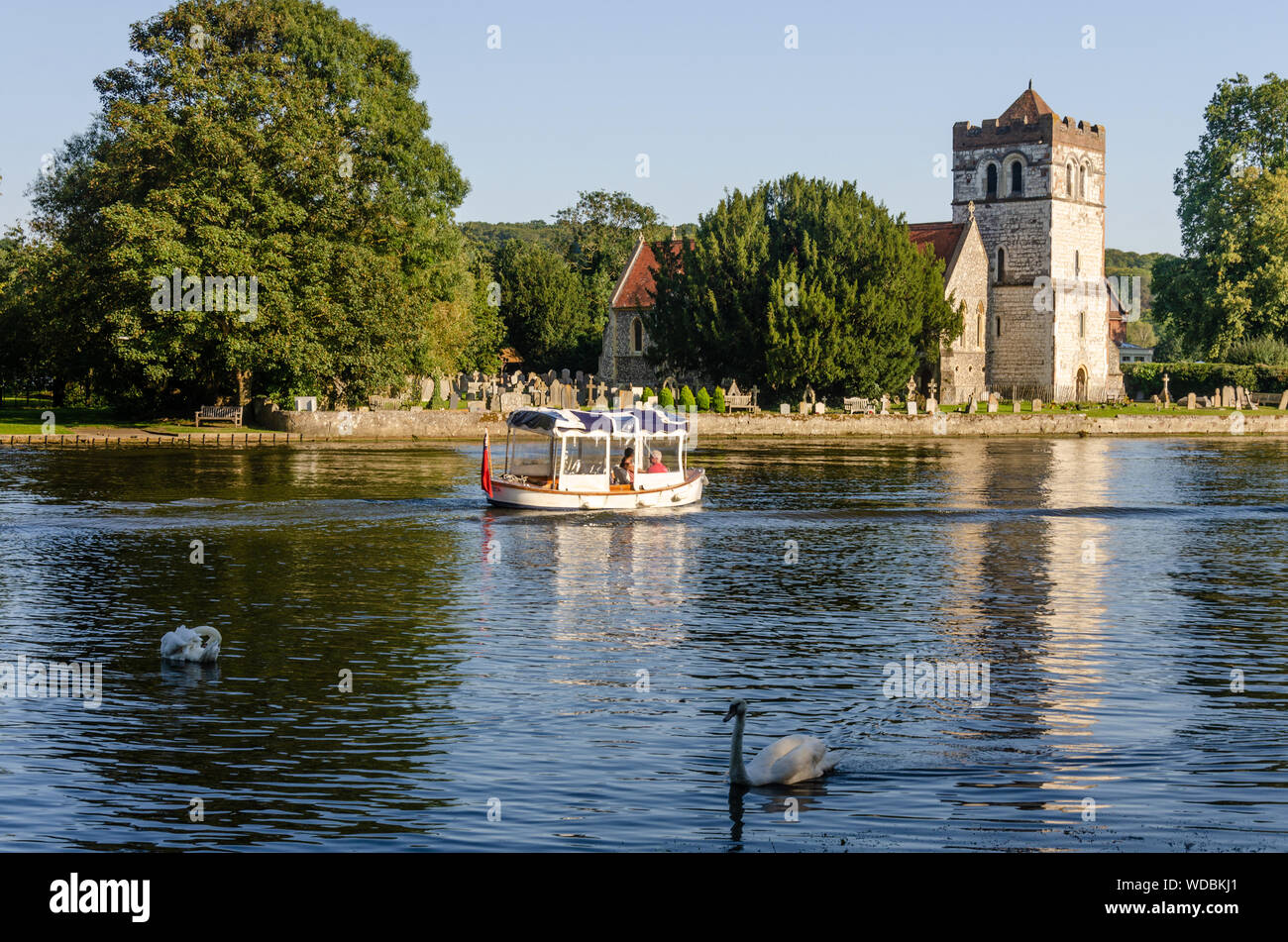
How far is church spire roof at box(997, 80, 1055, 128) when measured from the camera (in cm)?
10475

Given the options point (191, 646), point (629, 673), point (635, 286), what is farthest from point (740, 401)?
point (191, 646)

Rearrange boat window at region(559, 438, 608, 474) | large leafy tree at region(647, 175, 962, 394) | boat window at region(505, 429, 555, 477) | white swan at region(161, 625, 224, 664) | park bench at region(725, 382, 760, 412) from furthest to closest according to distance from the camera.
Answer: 1. park bench at region(725, 382, 760, 412)
2. large leafy tree at region(647, 175, 962, 394)
3. boat window at region(505, 429, 555, 477)
4. boat window at region(559, 438, 608, 474)
5. white swan at region(161, 625, 224, 664)

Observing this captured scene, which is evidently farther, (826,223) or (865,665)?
(826,223)

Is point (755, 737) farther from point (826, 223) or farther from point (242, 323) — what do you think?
point (826, 223)

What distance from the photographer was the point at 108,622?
22328 millimetres

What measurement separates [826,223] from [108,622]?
70.5m

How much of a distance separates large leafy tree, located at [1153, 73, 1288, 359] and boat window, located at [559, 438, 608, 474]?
234ft

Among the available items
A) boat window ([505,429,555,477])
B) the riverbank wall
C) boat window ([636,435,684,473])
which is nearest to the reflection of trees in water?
boat window ([636,435,684,473])

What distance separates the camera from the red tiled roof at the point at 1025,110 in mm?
104938

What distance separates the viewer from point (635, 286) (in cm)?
10744

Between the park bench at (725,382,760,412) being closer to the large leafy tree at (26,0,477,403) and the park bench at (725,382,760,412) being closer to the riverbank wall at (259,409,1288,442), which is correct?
the riverbank wall at (259,409,1288,442)

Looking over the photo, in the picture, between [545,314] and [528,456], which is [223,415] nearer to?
[528,456]

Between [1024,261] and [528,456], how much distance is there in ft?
188

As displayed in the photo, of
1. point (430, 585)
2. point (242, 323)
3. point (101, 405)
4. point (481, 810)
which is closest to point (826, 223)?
point (242, 323)
